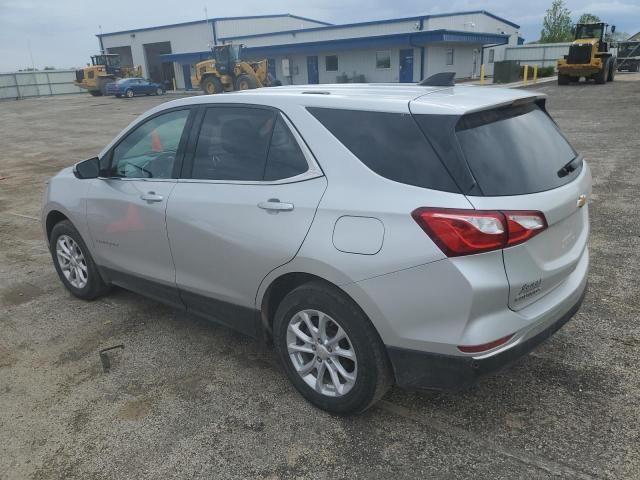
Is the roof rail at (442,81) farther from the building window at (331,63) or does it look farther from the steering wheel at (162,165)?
the building window at (331,63)

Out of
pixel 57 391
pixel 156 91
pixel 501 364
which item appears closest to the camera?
pixel 501 364

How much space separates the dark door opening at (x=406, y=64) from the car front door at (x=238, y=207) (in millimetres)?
37022

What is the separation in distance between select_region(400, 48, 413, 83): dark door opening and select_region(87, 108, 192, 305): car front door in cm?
3655

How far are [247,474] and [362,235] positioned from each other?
4.15 feet

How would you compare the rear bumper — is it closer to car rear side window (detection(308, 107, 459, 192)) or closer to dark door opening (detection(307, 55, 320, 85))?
car rear side window (detection(308, 107, 459, 192))

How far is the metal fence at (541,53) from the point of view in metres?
43.9

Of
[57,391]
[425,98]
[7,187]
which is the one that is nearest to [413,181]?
[425,98]

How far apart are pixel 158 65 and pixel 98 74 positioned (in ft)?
35.4

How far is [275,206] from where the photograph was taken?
9.34 feet

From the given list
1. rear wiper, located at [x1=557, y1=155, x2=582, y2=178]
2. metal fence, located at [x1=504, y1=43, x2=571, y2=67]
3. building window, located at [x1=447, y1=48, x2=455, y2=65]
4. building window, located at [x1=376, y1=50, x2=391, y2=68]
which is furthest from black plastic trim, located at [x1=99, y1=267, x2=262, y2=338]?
metal fence, located at [x1=504, y1=43, x2=571, y2=67]

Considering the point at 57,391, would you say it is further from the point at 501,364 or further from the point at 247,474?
the point at 501,364

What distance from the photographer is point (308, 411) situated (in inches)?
118

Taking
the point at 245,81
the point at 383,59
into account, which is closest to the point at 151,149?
the point at 245,81

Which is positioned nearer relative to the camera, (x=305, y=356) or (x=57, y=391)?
(x=305, y=356)
